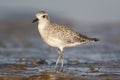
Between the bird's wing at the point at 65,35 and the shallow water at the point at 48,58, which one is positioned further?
the bird's wing at the point at 65,35

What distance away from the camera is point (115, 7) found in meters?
30.1

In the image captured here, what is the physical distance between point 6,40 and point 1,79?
8.98m

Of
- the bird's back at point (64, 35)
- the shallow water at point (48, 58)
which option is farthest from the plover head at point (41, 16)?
the shallow water at point (48, 58)

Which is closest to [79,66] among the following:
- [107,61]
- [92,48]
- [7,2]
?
[107,61]

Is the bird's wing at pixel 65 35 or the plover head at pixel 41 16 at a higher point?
the plover head at pixel 41 16

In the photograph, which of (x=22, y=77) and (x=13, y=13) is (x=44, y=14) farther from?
(x=13, y=13)

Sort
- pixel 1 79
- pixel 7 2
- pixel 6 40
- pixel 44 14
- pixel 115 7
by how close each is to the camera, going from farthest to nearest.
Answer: pixel 7 2 → pixel 115 7 → pixel 6 40 → pixel 44 14 → pixel 1 79

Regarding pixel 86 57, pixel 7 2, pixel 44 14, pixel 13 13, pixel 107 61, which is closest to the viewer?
pixel 44 14

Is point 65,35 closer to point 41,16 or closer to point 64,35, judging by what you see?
point 64,35

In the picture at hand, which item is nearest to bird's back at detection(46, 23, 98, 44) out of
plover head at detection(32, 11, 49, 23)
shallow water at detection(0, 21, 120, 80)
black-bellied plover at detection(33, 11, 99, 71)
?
black-bellied plover at detection(33, 11, 99, 71)

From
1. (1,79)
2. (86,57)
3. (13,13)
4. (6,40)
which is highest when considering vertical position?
(13,13)

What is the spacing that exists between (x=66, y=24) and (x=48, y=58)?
35.5 feet

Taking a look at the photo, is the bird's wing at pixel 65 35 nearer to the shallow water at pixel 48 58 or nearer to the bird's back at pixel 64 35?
the bird's back at pixel 64 35

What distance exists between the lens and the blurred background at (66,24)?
15.8m
